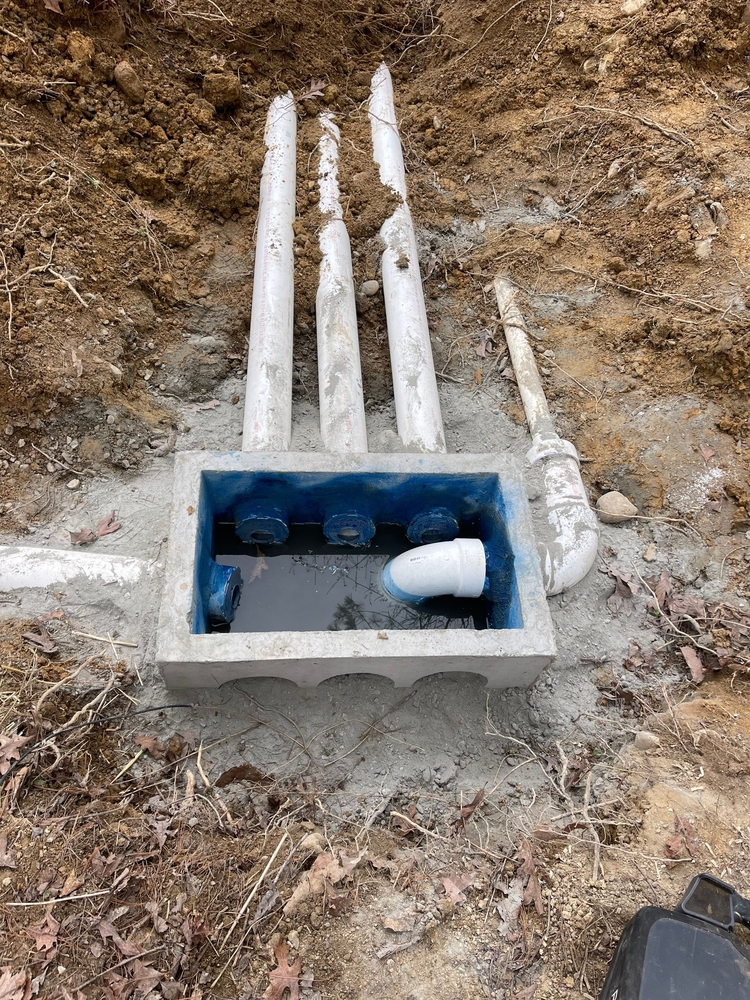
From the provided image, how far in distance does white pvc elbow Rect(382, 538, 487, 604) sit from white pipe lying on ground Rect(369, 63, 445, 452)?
756 mm

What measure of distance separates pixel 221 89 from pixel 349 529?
405 centimetres

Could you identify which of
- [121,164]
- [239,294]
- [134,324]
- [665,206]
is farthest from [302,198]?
[665,206]

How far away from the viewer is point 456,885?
249 centimetres

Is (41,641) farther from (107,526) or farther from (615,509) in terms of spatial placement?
(615,509)

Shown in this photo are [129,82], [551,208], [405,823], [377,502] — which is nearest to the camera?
[405,823]

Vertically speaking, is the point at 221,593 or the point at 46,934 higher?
the point at 221,593

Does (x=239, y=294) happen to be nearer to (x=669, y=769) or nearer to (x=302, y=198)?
(x=302, y=198)

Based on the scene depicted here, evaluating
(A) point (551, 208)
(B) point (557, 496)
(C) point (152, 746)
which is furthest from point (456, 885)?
(A) point (551, 208)

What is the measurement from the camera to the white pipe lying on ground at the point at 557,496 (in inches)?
134

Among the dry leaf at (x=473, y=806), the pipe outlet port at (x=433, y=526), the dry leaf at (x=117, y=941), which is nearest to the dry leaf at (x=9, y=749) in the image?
the dry leaf at (x=117, y=941)

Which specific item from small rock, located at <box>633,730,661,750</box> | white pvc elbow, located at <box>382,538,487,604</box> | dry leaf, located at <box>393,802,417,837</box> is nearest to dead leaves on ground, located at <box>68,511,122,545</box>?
white pvc elbow, located at <box>382,538,487,604</box>

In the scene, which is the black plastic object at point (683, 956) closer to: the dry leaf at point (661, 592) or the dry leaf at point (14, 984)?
the dry leaf at point (661, 592)

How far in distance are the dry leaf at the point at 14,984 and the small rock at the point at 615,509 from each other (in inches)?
141

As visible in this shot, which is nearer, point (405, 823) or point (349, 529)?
point (405, 823)
